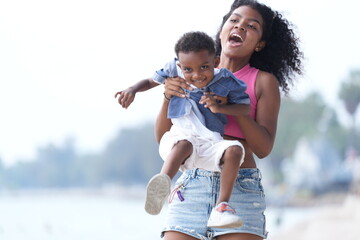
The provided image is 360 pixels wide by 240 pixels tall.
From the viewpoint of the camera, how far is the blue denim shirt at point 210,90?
2035 millimetres

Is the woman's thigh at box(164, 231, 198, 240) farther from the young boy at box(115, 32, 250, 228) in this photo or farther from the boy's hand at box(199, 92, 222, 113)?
the boy's hand at box(199, 92, 222, 113)

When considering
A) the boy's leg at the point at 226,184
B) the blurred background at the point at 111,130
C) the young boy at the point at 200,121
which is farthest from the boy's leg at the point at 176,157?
the blurred background at the point at 111,130

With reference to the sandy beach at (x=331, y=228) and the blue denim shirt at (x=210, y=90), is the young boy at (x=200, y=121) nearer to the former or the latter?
the blue denim shirt at (x=210, y=90)

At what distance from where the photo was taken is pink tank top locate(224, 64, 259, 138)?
2.17m

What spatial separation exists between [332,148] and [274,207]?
3445mm

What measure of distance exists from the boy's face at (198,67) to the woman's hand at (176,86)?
0.02 m

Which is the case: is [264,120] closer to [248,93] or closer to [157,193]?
[248,93]

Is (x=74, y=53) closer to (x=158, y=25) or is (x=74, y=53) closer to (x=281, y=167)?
(x=158, y=25)

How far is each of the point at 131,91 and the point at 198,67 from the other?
22 cm

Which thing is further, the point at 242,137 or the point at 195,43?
the point at 242,137

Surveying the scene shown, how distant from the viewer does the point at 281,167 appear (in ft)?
96.3

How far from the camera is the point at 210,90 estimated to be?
80.7 inches

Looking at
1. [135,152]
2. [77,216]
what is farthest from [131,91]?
[135,152]

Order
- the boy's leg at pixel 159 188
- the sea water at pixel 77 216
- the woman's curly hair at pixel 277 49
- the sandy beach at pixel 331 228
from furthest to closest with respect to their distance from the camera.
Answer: the sea water at pixel 77 216, the sandy beach at pixel 331 228, the woman's curly hair at pixel 277 49, the boy's leg at pixel 159 188
